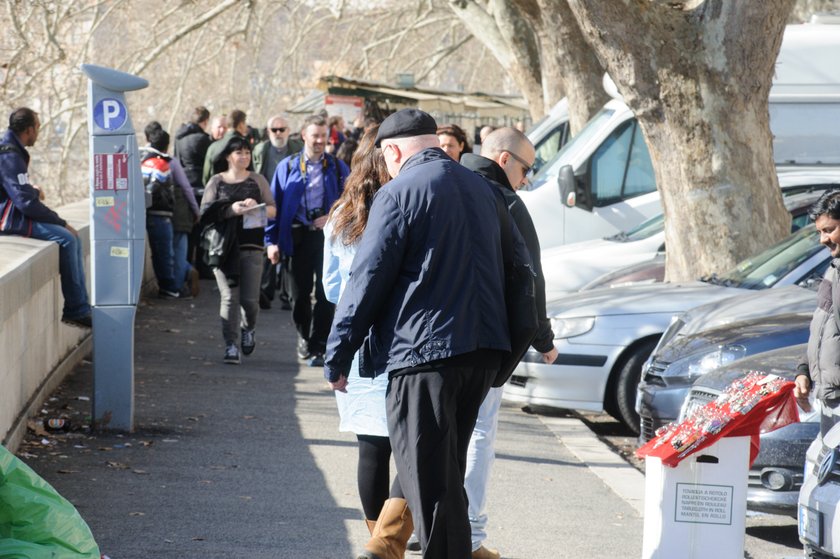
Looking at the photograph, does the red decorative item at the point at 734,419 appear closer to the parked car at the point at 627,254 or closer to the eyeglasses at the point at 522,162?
the eyeglasses at the point at 522,162

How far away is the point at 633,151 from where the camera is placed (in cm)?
1481

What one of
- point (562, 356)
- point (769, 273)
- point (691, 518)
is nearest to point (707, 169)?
point (769, 273)

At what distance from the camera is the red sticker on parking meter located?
25.4 feet

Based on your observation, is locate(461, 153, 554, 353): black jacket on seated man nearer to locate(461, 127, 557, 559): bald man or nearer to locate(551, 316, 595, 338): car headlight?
locate(461, 127, 557, 559): bald man

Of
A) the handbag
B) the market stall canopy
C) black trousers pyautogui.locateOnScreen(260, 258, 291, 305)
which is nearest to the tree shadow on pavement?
the handbag

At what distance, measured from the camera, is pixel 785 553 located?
21.4ft

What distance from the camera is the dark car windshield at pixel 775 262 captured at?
9.38 m

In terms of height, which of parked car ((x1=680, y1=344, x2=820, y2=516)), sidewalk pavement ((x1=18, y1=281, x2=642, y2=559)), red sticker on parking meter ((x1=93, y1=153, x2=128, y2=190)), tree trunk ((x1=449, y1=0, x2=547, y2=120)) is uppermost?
tree trunk ((x1=449, y1=0, x2=547, y2=120))

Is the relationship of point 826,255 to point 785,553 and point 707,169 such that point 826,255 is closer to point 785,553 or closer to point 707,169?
point 707,169

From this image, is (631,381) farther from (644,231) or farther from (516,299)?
(516,299)

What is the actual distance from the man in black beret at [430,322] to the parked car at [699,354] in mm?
3285

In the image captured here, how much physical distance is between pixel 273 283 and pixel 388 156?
398 inches

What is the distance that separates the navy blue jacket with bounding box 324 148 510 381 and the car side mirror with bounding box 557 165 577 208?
9.80 metres

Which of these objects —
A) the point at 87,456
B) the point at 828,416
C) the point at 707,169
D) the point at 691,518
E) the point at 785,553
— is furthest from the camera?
the point at 707,169
